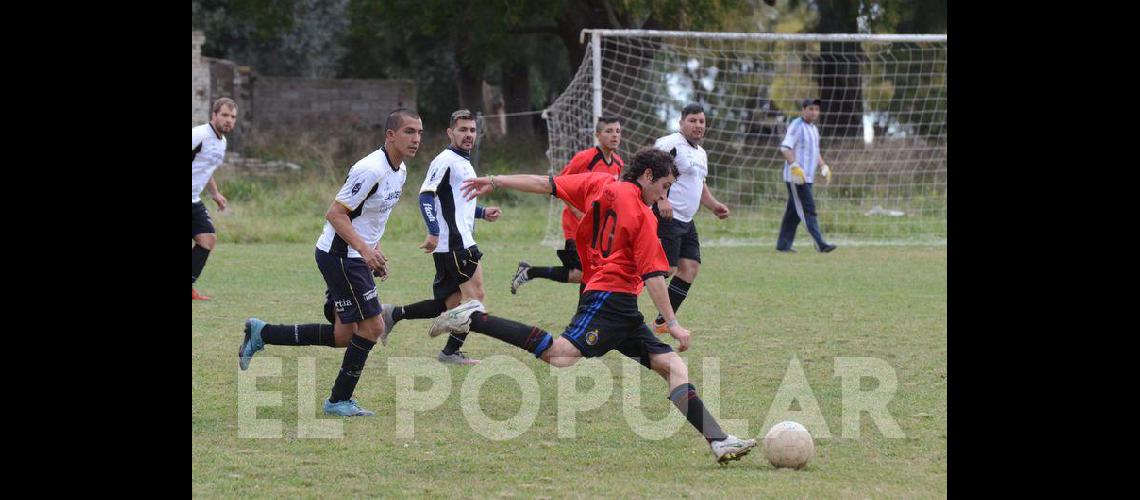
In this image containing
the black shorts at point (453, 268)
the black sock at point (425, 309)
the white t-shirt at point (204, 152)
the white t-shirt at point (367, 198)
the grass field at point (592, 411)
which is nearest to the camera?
the grass field at point (592, 411)

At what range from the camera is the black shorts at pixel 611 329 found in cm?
640

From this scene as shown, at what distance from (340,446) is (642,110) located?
18357mm

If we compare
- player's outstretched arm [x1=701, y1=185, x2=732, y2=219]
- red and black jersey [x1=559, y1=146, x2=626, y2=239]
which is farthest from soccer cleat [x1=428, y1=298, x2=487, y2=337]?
player's outstretched arm [x1=701, y1=185, x2=732, y2=219]

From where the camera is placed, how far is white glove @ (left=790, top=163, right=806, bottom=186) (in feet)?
54.2

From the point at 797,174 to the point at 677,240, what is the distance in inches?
270

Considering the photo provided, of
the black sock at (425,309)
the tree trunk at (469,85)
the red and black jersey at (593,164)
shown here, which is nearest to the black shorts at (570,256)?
the red and black jersey at (593,164)

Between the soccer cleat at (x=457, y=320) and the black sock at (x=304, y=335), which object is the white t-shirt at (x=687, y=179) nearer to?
the black sock at (x=304, y=335)

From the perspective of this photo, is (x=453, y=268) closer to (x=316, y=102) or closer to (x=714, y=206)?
(x=714, y=206)

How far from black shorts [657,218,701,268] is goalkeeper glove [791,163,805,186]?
21.3 feet

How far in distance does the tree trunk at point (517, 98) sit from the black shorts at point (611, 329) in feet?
86.3

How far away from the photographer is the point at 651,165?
6.47 meters

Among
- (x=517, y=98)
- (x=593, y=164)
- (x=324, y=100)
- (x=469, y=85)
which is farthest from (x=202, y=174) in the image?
(x=517, y=98)

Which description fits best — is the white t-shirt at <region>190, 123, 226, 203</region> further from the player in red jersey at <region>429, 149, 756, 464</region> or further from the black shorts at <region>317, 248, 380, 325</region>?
the player in red jersey at <region>429, 149, 756, 464</region>

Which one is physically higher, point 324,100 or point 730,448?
point 324,100
